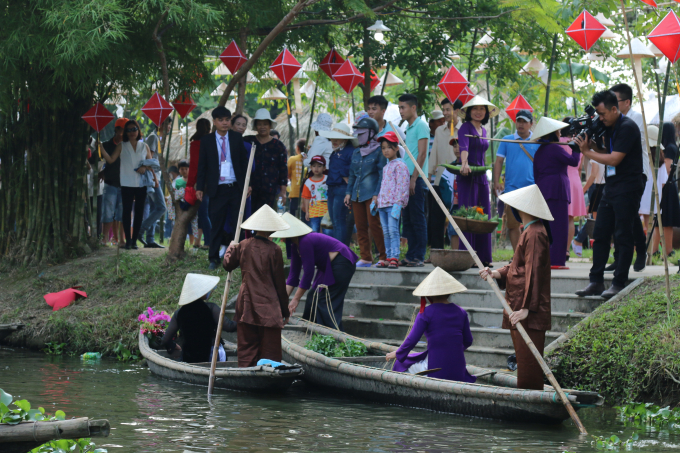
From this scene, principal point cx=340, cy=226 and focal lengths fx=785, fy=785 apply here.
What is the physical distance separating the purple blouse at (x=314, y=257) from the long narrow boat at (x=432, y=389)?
1.87 feet

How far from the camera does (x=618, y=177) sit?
299 inches

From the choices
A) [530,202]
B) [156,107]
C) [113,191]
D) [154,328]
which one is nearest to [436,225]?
[154,328]

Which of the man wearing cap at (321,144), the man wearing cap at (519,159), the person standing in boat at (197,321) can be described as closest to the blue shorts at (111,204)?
the man wearing cap at (321,144)

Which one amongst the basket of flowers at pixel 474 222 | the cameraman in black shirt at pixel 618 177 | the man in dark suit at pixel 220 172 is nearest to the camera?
the cameraman in black shirt at pixel 618 177

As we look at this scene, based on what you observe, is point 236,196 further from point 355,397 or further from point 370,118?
point 355,397

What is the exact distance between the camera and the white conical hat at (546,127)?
8562 mm

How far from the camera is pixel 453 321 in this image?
6.43m

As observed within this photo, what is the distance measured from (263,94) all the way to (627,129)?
9.41m

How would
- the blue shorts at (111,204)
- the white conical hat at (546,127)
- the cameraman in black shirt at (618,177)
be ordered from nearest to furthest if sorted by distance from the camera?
the cameraman in black shirt at (618,177)
the white conical hat at (546,127)
the blue shorts at (111,204)

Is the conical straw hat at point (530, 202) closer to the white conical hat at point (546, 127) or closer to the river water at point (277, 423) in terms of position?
the river water at point (277, 423)

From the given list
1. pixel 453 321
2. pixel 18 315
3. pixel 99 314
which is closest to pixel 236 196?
pixel 99 314

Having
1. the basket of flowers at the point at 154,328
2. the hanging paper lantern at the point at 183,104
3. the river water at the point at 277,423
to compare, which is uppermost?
the hanging paper lantern at the point at 183,104

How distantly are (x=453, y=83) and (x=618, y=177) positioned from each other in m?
3.88

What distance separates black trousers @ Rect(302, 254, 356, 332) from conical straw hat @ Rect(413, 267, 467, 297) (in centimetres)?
186
